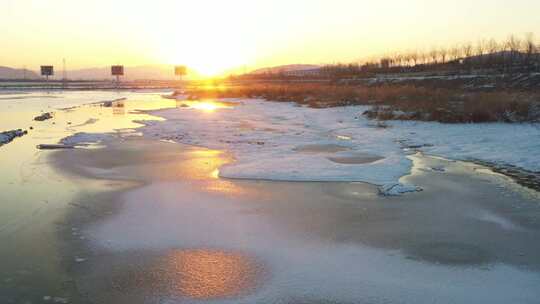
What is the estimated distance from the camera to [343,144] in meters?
16.8

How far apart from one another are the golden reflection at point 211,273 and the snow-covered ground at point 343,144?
469 centimetres

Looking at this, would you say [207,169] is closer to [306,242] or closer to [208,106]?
[306,242]

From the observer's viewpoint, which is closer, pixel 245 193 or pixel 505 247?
pixel 505 247

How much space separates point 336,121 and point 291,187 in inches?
623

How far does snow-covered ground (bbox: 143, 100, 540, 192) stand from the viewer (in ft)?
38.8

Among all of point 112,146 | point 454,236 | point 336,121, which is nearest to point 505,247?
point 454,236

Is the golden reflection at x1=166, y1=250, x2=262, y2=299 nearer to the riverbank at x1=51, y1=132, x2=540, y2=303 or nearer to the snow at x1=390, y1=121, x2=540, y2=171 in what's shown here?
the riverbank at x1=51, y1=132, x2=540, y2=303

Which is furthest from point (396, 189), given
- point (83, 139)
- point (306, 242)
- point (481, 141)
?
point (83, 139)

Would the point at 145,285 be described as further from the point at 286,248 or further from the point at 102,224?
the point at 102,224

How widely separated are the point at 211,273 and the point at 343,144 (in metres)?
11.6

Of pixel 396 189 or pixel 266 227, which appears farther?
→ pixel 396 189

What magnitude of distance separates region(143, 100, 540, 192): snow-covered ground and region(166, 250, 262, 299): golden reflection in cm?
469

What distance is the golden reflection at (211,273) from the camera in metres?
5.33

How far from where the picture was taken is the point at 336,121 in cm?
2567
